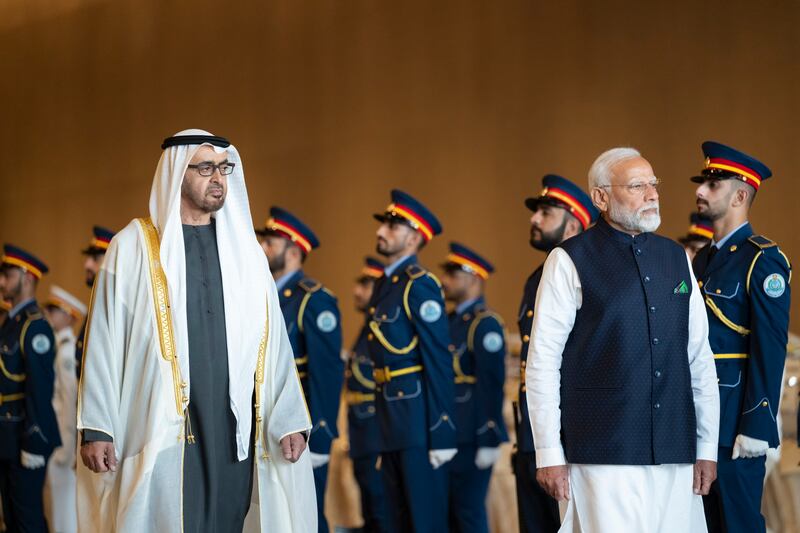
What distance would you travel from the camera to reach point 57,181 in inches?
506

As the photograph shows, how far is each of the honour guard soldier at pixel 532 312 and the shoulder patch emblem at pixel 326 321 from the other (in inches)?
42.4

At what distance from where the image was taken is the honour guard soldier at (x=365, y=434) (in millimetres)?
5492

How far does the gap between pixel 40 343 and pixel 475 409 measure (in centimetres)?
233

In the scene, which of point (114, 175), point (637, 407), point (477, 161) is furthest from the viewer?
point (114, 175)

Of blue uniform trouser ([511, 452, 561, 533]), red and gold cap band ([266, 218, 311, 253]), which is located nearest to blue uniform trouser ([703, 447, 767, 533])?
blue uniform trouser ([511, 452, 561, 533])

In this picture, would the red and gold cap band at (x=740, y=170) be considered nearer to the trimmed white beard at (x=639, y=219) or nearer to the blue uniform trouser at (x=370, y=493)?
the trimmed white beard at (x=639, y=219)

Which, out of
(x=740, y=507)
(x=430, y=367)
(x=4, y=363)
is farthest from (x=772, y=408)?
(x=4, y=363)

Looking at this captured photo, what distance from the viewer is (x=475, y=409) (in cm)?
576

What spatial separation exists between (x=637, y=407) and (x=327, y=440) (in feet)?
7.52

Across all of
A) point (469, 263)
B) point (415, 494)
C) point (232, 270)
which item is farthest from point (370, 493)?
point (232, 270)

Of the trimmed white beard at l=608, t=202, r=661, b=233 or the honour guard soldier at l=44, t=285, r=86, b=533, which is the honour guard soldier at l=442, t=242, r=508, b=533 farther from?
the trimmed white beard at l=608, t=202, r=661, b=233

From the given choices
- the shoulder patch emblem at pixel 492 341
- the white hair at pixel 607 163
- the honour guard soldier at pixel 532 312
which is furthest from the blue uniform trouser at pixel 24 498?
the white hair at pixel 607 163

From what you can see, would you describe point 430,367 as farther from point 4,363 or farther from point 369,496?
point 4,363

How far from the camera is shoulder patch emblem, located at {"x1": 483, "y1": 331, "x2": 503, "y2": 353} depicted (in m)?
5.95
